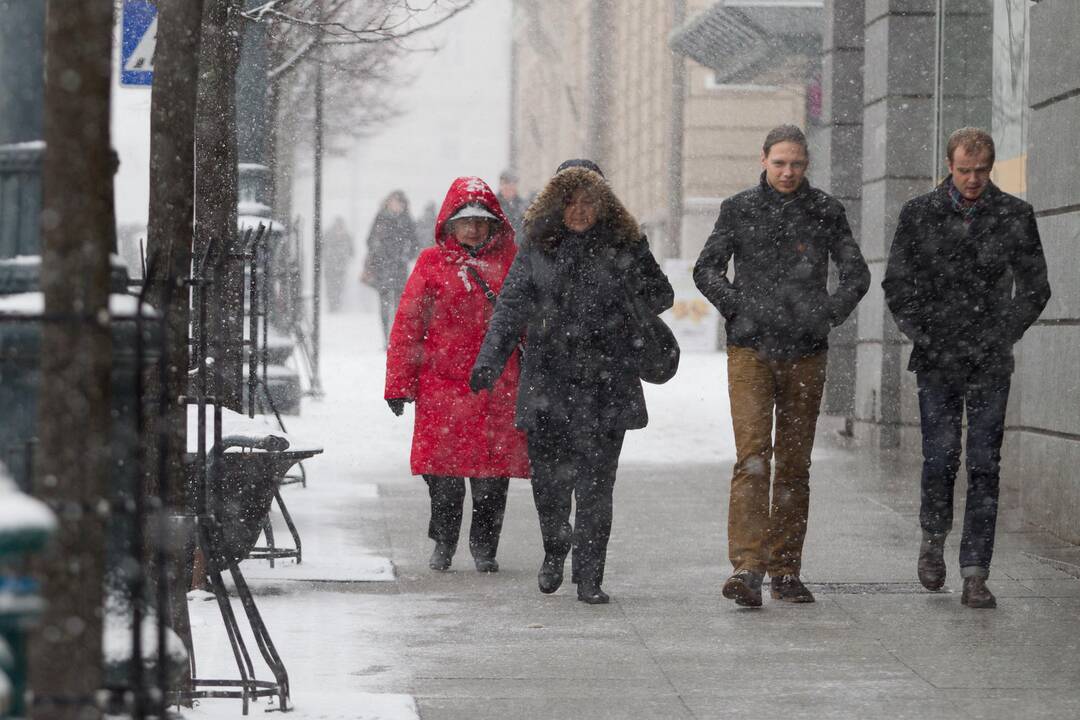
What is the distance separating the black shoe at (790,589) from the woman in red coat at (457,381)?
137cm

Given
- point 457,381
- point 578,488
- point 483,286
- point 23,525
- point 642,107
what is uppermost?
point 642,107

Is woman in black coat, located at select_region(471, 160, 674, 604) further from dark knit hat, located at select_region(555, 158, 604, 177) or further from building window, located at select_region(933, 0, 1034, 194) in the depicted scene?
building window, located at select_region(933, 0, 1034, 194)

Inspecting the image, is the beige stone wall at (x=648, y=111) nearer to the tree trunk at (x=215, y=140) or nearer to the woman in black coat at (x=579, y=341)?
the tree trunk at (x=215, y=140)

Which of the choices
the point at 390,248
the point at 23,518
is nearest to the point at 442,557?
the point at 23,518

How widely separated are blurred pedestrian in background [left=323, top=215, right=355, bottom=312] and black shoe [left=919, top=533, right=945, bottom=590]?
35.1 meters

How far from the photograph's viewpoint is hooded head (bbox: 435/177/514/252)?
8.74m

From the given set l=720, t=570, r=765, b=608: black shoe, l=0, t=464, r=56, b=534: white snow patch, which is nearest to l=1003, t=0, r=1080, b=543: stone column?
l=720, t=570, r=765, b=608: black shoe

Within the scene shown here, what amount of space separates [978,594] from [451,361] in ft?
8.42

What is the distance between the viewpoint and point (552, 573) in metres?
7.97

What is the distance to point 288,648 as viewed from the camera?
671cm

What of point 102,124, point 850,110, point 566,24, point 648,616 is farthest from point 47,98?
point 566,24

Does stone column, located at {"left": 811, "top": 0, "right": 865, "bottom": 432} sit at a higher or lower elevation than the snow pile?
higher

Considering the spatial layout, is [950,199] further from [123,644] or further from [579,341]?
[123,644]

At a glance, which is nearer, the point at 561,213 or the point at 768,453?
the point at 768,453
